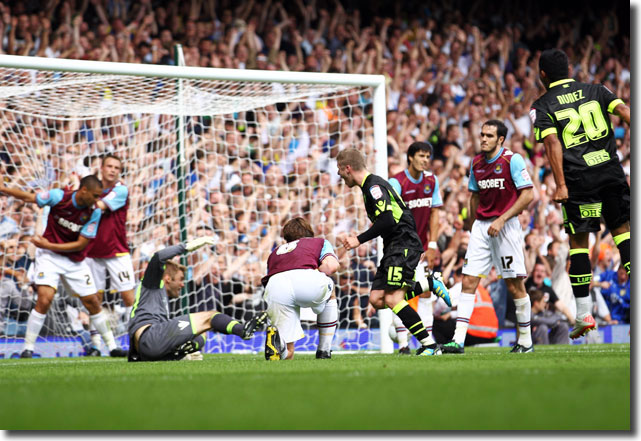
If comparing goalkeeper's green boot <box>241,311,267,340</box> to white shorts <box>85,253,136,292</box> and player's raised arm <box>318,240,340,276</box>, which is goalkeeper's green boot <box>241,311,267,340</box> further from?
white shorts <box>85,253,136,292</box>

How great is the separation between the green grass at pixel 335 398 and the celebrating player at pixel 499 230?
1.95 metres

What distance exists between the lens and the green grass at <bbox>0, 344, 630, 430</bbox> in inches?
116

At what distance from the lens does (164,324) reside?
265 inches

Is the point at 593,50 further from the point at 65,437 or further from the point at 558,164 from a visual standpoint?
the point at 65,437

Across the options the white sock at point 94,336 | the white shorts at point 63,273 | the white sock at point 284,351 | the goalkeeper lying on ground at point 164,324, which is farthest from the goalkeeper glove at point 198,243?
the white sock at point 94,336

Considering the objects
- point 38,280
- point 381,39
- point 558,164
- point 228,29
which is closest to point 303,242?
point 558,164

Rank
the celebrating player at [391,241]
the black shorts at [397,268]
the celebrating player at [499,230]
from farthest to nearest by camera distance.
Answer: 1. the celebrating player at [499,230]
2. the black shorts at [397,268]
3. the celebrating player at [391,241]

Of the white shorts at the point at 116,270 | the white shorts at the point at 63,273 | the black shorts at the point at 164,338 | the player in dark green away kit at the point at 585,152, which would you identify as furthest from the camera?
the white shorts at the point at 116,270

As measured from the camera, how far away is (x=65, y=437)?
282cm

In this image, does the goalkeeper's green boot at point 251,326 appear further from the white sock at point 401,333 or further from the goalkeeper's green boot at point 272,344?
the white sock at point 401,333

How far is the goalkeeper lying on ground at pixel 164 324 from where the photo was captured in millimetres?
6707

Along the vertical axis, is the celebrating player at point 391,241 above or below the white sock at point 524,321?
above

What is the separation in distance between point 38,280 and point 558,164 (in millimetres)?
5316

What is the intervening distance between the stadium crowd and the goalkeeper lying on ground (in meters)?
2.14
